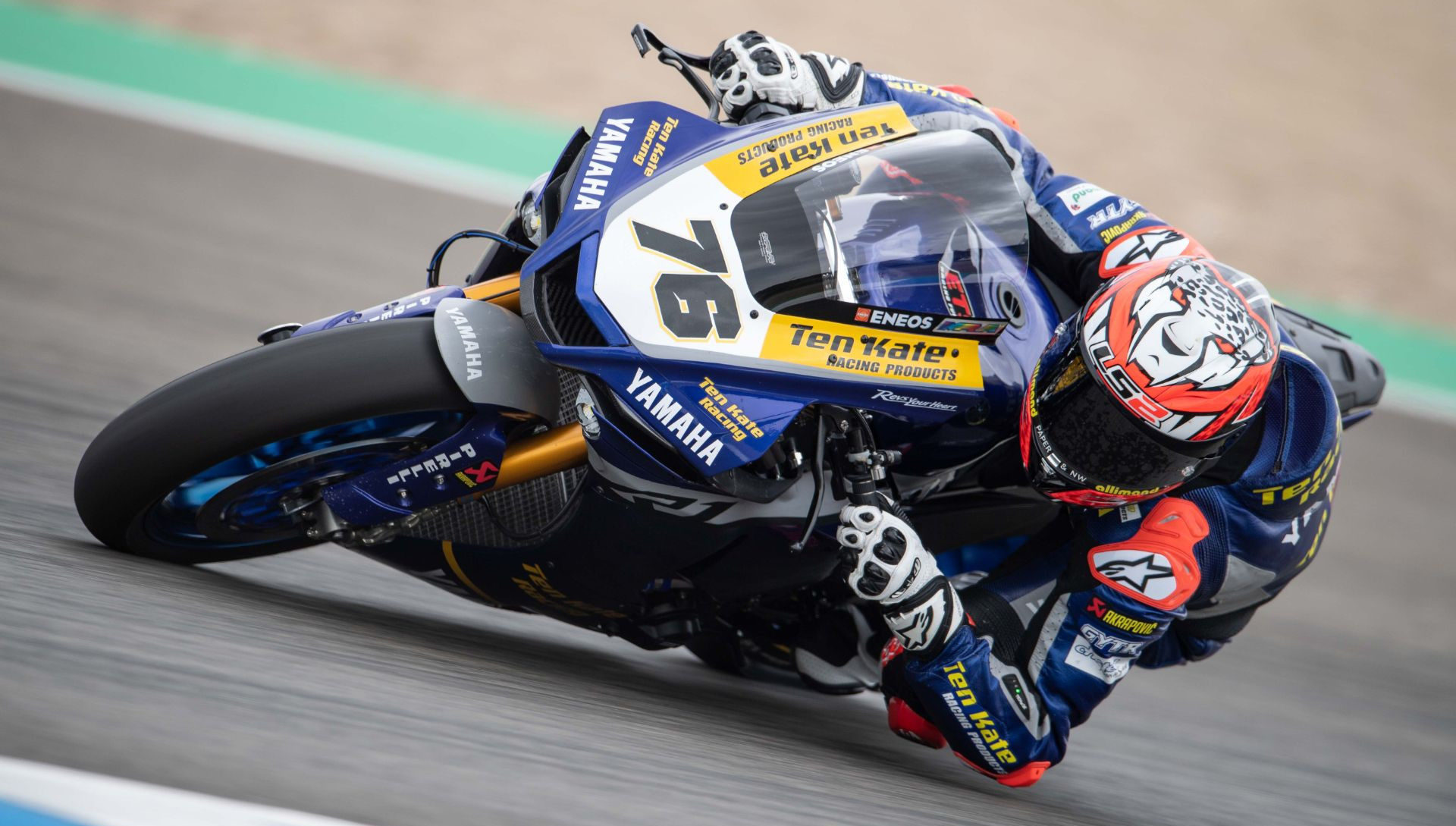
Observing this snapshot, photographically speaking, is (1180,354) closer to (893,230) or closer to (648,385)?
(893,230)

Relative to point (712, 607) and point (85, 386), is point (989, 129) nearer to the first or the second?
point (712, 607)

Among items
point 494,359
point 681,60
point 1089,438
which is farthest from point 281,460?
point 1089,438

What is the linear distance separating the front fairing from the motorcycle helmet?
0.17 m

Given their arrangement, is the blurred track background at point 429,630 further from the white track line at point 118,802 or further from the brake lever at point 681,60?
the brake lever at point 681,60

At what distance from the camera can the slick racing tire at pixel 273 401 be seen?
243cm

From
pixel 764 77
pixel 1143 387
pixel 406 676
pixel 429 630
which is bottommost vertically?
pixel 429 630

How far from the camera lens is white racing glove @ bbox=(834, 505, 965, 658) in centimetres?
263

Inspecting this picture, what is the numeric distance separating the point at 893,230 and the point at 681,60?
28.2 inches

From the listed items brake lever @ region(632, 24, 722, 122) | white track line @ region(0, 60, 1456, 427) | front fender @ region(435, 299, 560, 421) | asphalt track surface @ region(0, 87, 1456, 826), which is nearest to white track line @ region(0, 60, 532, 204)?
white track line @ region(0, 60, 1456, 427)

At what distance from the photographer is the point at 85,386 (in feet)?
14.0

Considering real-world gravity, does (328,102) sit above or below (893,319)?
below

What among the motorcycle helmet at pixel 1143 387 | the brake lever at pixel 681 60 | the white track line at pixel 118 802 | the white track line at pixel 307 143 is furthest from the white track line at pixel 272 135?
the white track line at pixel 118 802

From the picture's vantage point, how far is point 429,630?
10.2ft

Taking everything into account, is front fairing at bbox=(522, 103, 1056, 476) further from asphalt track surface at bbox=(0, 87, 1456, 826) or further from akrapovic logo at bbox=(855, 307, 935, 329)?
asphalt track surface at bbox=(0, 87, 1456, 826)
